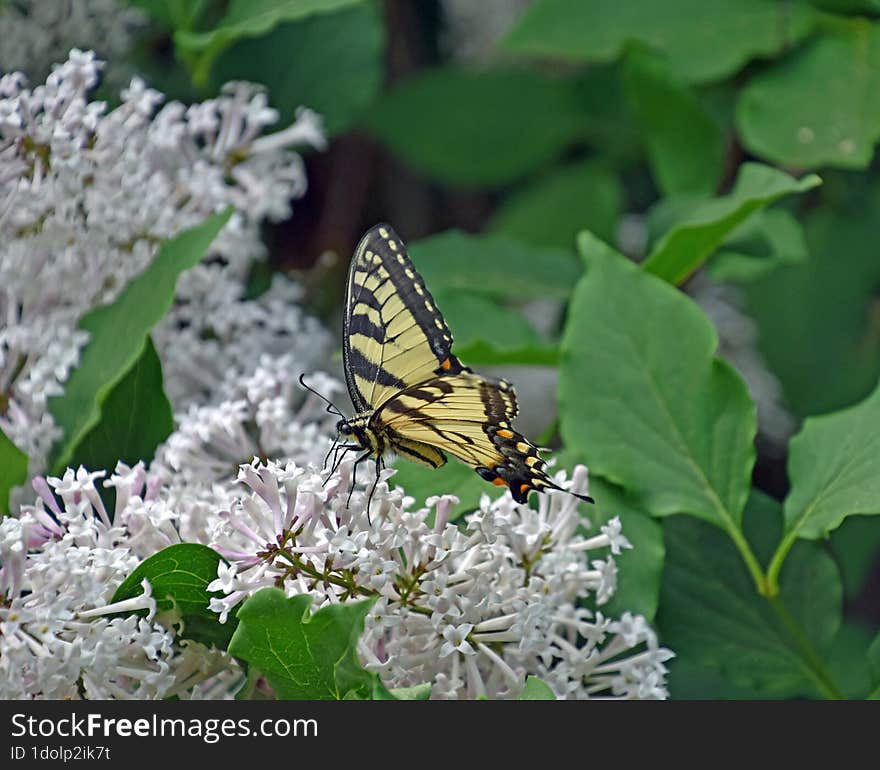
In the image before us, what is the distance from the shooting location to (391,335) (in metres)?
0.80

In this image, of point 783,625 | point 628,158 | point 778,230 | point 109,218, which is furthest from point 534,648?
point 628,158

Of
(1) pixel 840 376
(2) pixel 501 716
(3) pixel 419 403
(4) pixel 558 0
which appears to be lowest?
(1) pixel 840 376

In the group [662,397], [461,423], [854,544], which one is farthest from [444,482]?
[854,544]

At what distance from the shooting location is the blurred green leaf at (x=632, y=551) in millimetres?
792

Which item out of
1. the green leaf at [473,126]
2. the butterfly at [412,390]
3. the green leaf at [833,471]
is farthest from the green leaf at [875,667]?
the green leaf at [473,126]

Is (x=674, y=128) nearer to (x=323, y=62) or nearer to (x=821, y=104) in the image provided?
(x=821, y=104)

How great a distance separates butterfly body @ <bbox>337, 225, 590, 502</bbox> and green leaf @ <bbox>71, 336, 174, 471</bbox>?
14 centimetres

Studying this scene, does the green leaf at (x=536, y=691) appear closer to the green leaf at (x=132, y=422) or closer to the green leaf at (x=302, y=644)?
the green leaf at (x=302, y=644)

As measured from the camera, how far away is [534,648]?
709mm

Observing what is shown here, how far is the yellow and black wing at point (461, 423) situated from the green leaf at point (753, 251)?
1.26 ft

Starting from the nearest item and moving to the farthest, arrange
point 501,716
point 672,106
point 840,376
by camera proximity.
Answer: point 501,716 → point 672,106 → point 840,376

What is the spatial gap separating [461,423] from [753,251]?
46 centimetres

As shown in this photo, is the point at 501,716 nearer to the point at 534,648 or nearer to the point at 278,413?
the point at 534,648

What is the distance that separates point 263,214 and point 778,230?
508 mm
